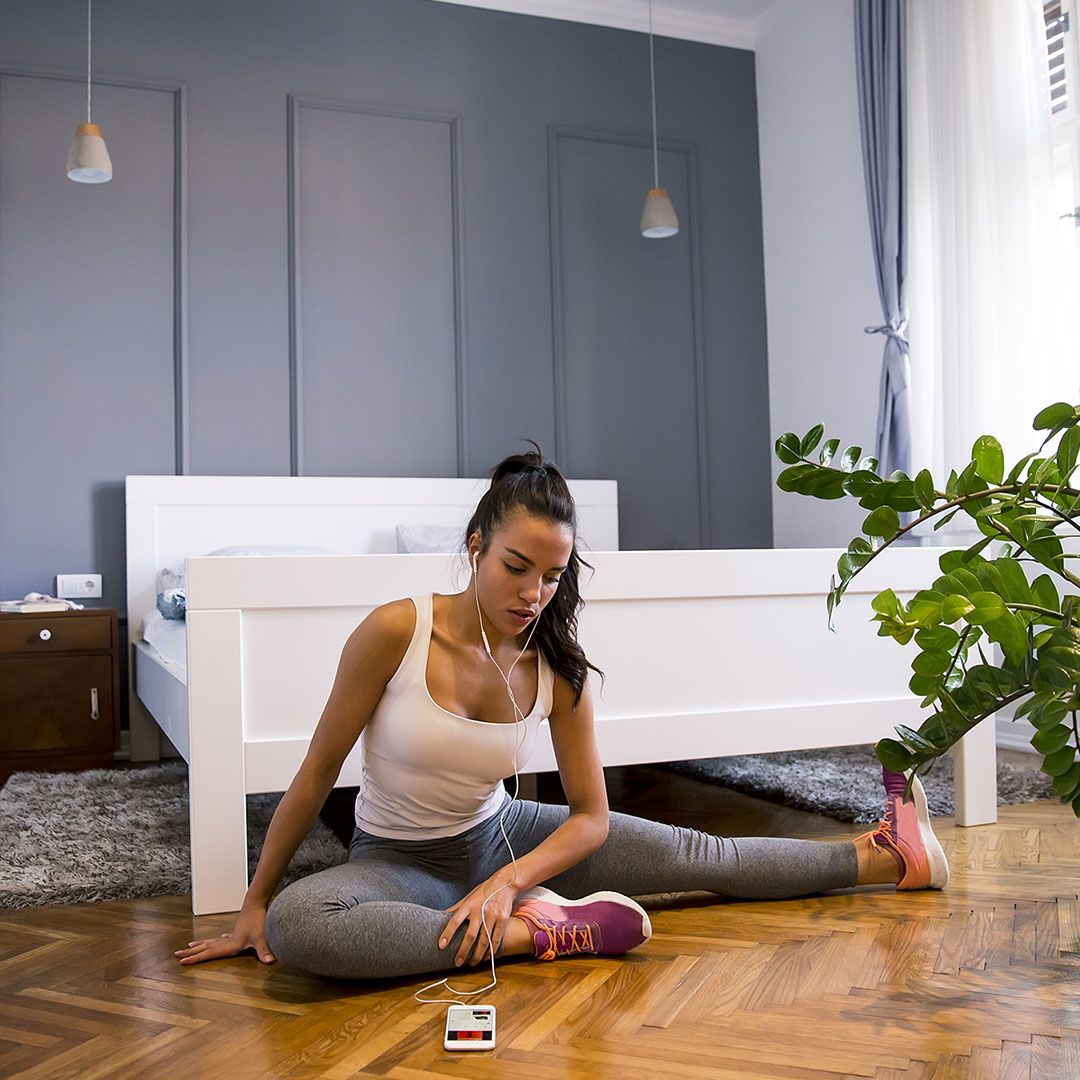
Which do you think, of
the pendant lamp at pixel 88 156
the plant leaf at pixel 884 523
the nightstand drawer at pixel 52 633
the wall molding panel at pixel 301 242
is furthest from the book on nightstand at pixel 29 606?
the plant leaf at pixel 884 523

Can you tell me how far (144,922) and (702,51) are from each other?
14.5 ft

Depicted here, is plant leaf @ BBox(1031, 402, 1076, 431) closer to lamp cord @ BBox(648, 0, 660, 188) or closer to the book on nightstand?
the book on nightstand

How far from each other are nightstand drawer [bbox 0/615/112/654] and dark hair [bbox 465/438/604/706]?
2.29 meters

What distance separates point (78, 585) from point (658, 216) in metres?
2.52

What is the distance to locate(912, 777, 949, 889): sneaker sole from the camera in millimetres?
1970

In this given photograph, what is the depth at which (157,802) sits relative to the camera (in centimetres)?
287

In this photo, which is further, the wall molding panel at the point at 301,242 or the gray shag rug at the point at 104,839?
the wall molding panel at the point at 301,242

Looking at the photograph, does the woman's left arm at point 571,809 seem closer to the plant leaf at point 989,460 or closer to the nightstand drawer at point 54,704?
the plant leaf at point 989,460

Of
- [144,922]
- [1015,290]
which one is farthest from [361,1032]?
[1015,290]

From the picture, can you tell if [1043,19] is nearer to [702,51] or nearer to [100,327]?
[702,51]

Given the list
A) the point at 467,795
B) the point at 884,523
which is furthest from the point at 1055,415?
the point at 467,795

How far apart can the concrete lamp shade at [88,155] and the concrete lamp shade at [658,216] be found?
1.93 m

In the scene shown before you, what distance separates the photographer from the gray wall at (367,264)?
4.05m

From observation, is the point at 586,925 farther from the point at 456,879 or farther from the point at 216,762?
the point at 216,762
